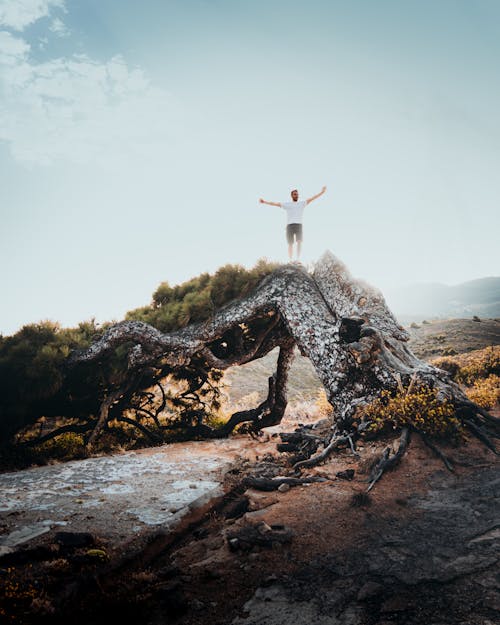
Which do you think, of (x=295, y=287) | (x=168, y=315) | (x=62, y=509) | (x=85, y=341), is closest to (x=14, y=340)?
(x=85, y=341)

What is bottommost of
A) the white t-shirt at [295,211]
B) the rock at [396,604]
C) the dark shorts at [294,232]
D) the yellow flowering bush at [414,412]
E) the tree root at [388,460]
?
the tree root at [388,460]

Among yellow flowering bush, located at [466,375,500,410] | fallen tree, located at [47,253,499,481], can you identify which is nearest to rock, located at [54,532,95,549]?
fallen tree, located at [47,253,499,481]

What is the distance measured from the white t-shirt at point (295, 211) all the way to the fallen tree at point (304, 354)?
1.54m

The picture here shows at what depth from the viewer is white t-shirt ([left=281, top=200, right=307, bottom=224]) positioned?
10.7m

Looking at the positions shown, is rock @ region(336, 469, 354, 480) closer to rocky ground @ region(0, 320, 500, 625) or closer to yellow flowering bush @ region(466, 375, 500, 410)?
rocky ground @ region(0, 320, 500, 625)

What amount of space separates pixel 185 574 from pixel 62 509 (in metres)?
2.52

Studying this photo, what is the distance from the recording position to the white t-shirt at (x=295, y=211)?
10680 mm

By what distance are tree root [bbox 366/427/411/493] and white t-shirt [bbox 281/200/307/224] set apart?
6.84m

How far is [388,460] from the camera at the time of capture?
548 centimetres

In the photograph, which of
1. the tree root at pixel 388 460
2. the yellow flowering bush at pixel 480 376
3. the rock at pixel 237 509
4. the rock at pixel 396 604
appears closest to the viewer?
the rock at pixel 396 604

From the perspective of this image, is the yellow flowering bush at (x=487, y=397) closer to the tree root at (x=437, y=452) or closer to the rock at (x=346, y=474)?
the tree root at (x=437, y=452)

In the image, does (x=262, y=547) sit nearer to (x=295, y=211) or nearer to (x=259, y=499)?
(x=259, y=499)

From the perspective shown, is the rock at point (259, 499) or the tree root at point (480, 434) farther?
the tree root at point (480, 434)

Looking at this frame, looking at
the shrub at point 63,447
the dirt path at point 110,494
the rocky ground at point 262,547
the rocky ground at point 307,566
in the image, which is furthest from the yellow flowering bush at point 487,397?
the shrub at point 63,447
